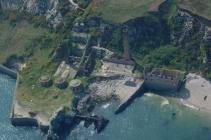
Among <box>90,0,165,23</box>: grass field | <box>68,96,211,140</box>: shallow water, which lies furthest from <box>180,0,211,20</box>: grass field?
<box>68,96,211,140</box>: shallow water

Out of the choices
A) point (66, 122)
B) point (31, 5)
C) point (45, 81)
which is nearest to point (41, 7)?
point (31, 5)

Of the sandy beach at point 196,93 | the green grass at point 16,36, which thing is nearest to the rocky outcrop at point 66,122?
the sandy beach at point 196,93

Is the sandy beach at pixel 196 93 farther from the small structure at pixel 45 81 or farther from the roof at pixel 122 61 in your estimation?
the small structure at pixel 45 81

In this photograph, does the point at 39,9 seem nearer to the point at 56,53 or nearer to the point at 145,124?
the point at 56,53

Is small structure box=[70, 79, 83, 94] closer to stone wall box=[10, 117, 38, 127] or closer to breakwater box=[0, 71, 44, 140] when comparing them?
stone wall box=[10, 117, 38, 127]

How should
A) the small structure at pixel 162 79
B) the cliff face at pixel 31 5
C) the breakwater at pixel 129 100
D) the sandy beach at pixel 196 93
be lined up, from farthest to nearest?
1. the cliff face at pixel 31 5
2. the small structure at pixel 162 79
3. the breakwater at pixel 129 100
4. the sandy beach at pixel 196 93

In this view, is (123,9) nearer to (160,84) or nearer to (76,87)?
(160,84)
